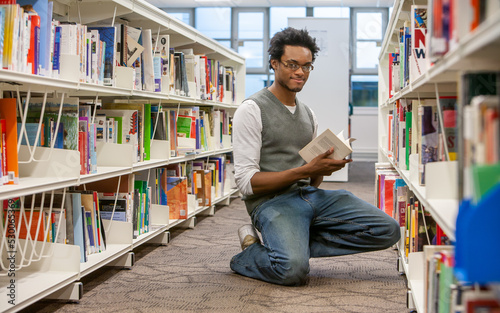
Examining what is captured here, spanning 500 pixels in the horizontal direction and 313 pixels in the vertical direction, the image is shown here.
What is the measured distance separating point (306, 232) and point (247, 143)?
1.58ft

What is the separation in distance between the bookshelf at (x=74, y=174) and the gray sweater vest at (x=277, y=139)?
2.11ft

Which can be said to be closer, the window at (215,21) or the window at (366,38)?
the window at (366,38)

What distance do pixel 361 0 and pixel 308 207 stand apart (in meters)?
7.30

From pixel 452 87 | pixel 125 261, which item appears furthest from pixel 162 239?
pixel 452 87

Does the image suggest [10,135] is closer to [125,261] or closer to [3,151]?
[3,151]

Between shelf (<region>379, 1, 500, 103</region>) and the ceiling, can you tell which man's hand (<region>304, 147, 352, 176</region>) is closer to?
shelf (<region>379, 1, 500, 103</region>)

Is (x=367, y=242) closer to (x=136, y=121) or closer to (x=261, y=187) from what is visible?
(x=261, y=187)

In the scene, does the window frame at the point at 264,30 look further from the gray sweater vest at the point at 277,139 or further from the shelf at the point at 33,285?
the shelf at the point at 33,285

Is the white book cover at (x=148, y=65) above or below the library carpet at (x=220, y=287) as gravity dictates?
above

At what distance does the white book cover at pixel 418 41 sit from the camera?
6.63 feet

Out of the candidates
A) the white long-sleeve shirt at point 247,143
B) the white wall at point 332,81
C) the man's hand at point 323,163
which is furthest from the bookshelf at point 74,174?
the white wall at point 332,81

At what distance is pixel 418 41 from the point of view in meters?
2.07

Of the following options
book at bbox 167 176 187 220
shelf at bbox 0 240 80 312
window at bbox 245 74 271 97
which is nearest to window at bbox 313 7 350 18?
window at bbox 245 74 271 97

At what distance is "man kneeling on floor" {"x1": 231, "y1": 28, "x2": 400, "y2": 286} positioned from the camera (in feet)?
7.95
